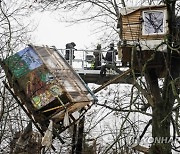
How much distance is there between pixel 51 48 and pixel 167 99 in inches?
134

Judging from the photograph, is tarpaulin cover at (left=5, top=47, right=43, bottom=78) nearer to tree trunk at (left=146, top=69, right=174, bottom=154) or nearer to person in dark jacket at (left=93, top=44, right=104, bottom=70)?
tree trunk at (left=146, top=69, right=174, bottom=154)

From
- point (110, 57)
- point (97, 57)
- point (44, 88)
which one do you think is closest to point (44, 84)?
point (44, 88)

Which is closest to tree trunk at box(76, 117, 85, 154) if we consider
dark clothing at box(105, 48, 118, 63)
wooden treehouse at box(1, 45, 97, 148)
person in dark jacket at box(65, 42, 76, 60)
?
wooden treehouse at box(1, 45, 97, 148)

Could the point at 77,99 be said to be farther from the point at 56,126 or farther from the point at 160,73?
the point at 160,73

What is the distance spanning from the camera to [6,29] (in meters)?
8.72

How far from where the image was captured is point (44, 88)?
7.68m

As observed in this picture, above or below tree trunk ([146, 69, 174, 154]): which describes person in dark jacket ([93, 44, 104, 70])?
above

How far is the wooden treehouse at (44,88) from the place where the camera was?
7637mm

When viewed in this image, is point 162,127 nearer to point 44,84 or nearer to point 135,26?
point 44,84

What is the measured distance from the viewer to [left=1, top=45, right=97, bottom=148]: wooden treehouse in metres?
7.64

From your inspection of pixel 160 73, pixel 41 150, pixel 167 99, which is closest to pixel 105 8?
pixel 160 73

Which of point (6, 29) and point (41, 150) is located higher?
point (6, 29)

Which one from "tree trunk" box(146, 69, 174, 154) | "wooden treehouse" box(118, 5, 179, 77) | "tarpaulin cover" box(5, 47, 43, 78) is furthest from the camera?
"wooden treehouse" box(118, 5, 179, 77)

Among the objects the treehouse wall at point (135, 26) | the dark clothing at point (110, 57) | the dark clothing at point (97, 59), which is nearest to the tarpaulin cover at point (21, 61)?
the treehouse wall at point (135, 26)
